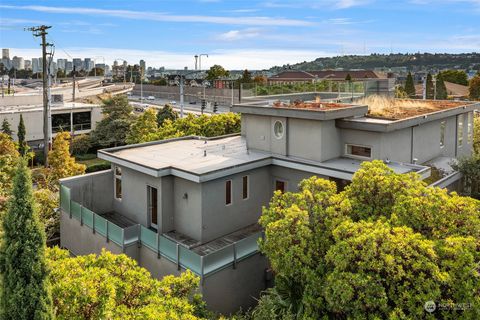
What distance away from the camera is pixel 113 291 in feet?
28.1

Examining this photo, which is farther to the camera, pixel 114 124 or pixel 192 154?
pixel 114 124

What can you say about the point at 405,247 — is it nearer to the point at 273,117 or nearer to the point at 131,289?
the point at 131,289

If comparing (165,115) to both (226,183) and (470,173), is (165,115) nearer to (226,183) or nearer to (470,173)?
(226,183)

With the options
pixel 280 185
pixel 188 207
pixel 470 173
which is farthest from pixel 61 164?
pixel 470 173

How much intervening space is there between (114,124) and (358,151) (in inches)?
1261

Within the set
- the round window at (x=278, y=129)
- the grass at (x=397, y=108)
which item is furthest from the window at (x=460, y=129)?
the round window at (x=278, y=129)

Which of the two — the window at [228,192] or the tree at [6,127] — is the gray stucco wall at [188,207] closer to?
the window at [228,192]

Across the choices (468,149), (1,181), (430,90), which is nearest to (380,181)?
(468,149)

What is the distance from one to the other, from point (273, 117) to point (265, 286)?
708cm

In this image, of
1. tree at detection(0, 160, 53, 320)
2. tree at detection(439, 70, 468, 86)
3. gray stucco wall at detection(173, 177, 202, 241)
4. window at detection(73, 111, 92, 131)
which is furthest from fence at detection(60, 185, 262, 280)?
tree at detection(439, 70, 468, 86)

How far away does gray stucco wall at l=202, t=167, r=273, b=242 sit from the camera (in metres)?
15.9

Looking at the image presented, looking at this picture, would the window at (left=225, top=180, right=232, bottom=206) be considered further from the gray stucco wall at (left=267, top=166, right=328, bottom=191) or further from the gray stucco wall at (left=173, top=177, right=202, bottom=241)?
the gray stucco wall at (left=267, top=166, right=328, bottom=191)

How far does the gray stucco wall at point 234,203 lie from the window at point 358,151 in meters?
3.43

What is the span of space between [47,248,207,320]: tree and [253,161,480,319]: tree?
8.04ft
